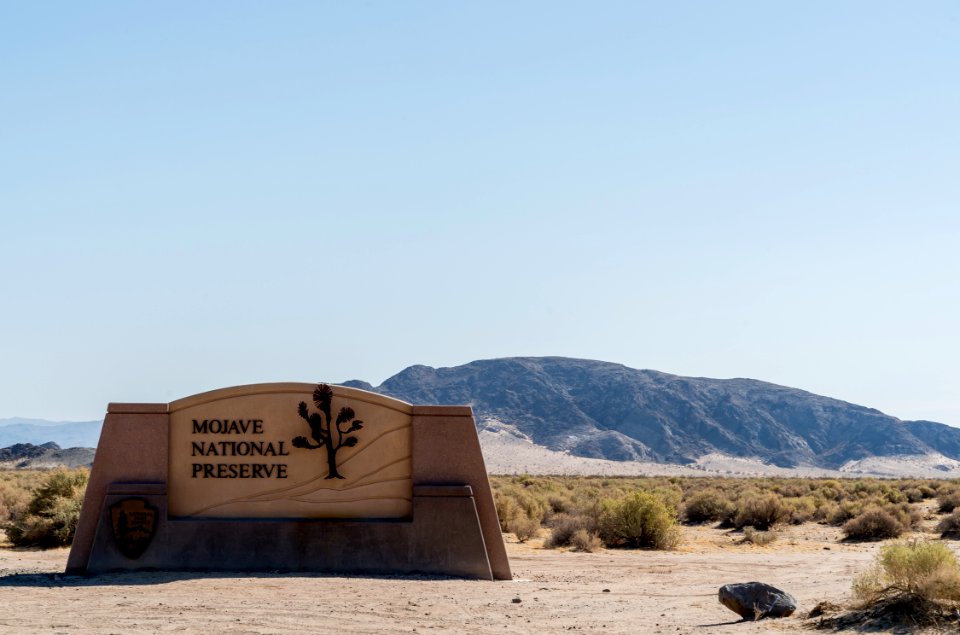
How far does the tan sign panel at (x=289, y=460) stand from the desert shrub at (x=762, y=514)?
16.2m

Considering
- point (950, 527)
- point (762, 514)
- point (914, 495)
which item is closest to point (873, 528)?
point (950, 527)

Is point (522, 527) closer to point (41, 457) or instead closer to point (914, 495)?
point (914, 495)

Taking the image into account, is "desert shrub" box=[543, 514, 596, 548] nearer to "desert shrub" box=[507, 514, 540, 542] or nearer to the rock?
"desert shrub" box=[507, 514, 540, 542]

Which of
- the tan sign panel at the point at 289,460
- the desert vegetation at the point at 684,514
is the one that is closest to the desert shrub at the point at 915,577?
the tan sign panel at the point at 289,460

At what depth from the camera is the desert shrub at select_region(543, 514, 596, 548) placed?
84.6 feet

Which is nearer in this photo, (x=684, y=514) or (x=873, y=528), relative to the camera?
(x=873, y=528)

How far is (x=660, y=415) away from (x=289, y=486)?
387 feet

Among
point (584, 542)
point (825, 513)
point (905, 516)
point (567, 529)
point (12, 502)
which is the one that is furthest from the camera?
point (825, 513)

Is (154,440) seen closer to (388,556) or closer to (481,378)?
(388,556)

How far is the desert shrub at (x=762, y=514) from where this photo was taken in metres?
32.3

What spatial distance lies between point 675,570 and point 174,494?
905cm

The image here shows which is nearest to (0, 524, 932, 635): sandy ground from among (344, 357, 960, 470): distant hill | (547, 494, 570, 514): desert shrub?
→ (547, 494, 570, 514): desert shrub

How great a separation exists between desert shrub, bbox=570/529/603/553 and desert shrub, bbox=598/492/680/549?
2.86ft

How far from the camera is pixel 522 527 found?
27250 mm
